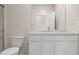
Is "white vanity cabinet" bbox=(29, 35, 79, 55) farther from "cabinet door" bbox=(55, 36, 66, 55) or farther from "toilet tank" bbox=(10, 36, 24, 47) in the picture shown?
"toilet tank" bbox=(10, 36, 24, 47)

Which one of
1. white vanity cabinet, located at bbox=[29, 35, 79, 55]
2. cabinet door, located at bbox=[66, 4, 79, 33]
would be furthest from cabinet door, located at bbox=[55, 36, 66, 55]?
cabinet door, located at bbox=[66, 4, 79, 33]

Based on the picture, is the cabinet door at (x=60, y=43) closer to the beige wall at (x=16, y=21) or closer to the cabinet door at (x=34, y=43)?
the cabinet door at (x=34, y=43)

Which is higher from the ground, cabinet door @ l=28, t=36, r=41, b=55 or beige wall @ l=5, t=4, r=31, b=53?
beige wall @ l=5, t=4, r=31, b=53

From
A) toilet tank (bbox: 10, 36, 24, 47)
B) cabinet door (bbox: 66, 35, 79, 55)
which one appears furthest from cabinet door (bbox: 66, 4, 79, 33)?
toilet tank (bbox: 10, 36, 24, 47)

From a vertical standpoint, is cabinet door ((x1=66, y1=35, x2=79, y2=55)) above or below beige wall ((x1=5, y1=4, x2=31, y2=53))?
below

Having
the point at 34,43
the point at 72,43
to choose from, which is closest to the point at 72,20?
the point at 72,43

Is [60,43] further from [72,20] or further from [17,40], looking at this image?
[17,40]

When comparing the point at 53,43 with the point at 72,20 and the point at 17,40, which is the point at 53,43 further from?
the point at 17,40

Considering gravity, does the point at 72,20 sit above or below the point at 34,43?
above

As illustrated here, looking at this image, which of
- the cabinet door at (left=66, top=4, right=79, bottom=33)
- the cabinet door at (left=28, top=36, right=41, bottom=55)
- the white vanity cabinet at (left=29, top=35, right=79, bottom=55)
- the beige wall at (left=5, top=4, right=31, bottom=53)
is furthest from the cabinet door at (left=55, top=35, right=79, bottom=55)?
the beige wall at (left=5, top=4, right=31, bottom=53)

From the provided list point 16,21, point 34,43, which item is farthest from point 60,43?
point 16,21

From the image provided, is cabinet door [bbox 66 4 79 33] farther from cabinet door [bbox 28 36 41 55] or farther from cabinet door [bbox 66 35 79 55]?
cabinet door [bbox 28 36 41 55]
